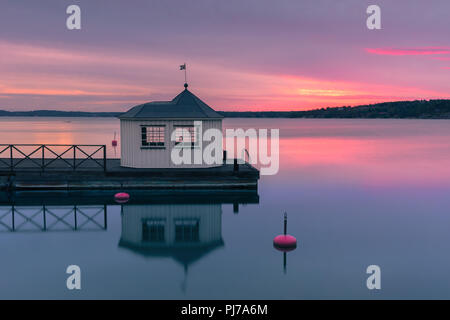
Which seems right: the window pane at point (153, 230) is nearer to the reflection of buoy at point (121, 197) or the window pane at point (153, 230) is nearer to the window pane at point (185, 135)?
the reflection of buoy at point (121, 197)

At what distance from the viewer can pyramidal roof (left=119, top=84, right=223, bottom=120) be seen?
21359mm

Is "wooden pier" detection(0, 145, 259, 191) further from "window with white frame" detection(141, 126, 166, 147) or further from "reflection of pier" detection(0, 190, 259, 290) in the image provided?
"window with white frame" detection(141, 126, 166, 147)

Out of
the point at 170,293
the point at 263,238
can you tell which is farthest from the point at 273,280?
the point at 263,238

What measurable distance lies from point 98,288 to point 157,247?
13.1 ft

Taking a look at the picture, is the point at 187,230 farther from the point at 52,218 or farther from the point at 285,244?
the point at 52,218

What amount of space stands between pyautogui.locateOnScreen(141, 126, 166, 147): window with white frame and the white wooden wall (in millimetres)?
235

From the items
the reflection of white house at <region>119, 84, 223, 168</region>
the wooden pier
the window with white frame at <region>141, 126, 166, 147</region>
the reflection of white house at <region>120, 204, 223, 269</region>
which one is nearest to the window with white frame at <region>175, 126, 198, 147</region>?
the reflection of white house at <region>119, 84, 223, 168</region>

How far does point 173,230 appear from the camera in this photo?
17.4 metres

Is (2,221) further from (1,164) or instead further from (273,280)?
(273,280)

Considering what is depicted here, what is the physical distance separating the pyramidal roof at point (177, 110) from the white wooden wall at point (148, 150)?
32 centimetres

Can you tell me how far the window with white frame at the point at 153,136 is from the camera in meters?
21.6

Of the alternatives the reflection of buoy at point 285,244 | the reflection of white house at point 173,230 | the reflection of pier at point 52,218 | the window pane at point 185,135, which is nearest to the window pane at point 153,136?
the window pane at point 185,135

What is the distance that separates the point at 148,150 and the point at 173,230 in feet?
19.5

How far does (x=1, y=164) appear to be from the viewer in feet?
76.5
